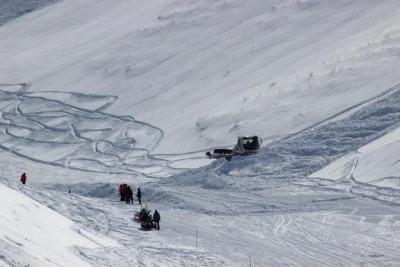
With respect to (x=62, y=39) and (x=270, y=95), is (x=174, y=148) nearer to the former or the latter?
(x=270, y=95)

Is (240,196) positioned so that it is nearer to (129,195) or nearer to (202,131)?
(129,195)

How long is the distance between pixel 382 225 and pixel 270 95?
1938 cm

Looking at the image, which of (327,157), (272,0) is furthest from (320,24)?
(327,157)

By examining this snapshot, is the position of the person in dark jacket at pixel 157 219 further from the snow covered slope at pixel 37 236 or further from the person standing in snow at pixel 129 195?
the person standing in snow at pixel 129 195

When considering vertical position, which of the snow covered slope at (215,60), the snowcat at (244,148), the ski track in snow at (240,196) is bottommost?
the ski track in snow at (240,196)

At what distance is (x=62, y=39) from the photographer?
6912 cm

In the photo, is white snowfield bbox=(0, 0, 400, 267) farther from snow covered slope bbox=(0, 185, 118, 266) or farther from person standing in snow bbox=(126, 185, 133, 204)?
person standing in snow bbox=(126, 185, 133, 204)

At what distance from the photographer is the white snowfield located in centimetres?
2314

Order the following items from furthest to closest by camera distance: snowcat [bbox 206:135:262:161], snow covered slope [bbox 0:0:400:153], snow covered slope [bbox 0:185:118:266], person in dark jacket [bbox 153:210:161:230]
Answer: snow covered slope [bbox 0:0:400:153]
snowcat [bbox 206:135:262:161]
person in dark jacket [bbox 153:210:161:230]
snow covered slope [bbox 0:185:118:266]

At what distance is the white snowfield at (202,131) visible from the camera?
75.9 ft

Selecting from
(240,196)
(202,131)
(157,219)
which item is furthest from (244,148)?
(157,219)

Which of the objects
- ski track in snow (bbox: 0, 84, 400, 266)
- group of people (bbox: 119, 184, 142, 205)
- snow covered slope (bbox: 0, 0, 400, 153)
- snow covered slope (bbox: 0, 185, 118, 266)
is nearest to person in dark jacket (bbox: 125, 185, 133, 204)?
group of people (bbox: 119, 184, 142, 205)

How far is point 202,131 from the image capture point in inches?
1692

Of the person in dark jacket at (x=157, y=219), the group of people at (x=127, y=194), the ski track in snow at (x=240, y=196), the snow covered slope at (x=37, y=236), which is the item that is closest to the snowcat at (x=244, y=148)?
the ski track in snow at (x=240, y=196)
